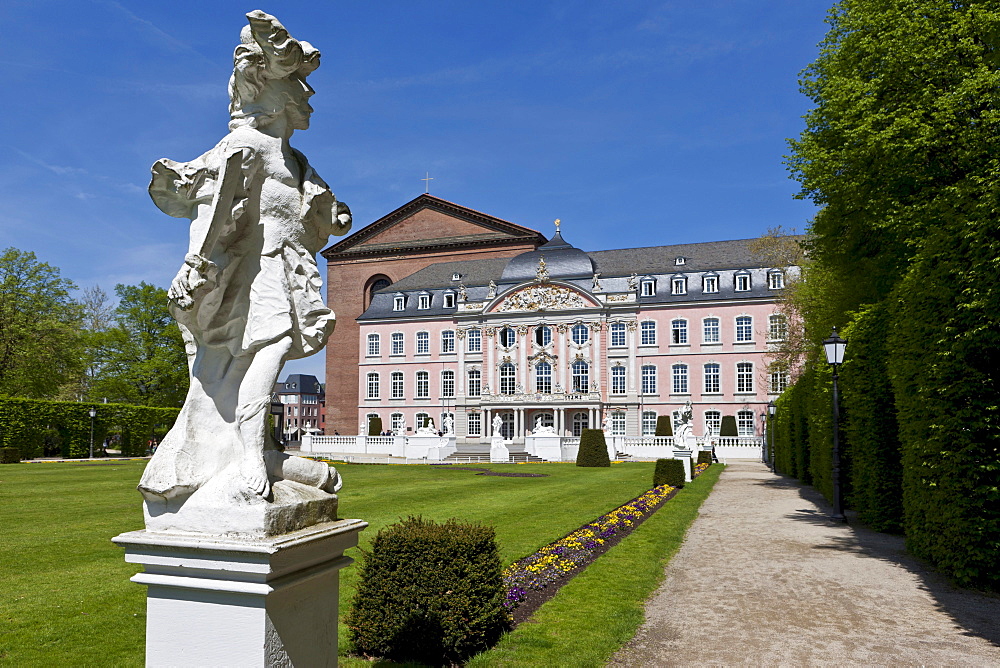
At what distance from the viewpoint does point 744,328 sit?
46.2 metres

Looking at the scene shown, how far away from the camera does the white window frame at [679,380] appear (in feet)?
154

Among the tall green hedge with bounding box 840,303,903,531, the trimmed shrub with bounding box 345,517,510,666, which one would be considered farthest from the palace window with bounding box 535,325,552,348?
the trimmed shrub with bounding box 345,517,510,666

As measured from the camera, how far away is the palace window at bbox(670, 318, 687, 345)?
47281 millimetres

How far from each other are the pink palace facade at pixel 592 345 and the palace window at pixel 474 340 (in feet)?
0.38

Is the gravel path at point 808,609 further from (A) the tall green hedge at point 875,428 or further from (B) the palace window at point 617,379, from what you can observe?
(B) the palace window at point 617,379

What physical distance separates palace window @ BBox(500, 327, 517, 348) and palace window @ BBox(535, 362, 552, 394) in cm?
244

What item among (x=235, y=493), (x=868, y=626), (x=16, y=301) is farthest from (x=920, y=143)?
(x=16, y=301)

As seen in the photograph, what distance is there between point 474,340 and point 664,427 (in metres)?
14.9

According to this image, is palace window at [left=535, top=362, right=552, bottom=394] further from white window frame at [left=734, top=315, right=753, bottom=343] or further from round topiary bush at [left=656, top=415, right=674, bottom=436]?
white window frame at [left=734, top=315, right=753, bottom=343]

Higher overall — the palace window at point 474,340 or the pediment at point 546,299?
the pediment at point 546,299

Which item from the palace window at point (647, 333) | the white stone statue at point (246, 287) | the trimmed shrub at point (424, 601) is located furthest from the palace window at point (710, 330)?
the white stone statue at point (246, 287)

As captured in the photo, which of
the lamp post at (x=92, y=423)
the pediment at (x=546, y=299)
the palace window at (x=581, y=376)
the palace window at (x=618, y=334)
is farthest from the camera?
the pediment at (x=546, y=299)

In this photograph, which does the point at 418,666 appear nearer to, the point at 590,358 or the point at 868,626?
the point at 868,626

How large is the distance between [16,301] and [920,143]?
140ft
